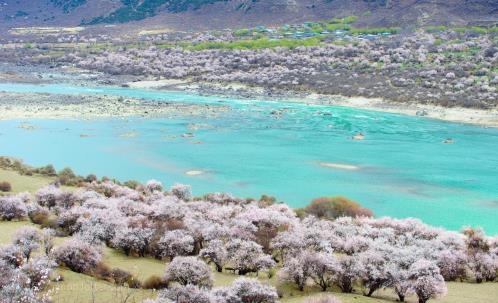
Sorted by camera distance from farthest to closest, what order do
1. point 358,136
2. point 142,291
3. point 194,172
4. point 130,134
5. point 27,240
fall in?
point 358,136, point 130,134, point 194,172, point 27,240, point 142,291

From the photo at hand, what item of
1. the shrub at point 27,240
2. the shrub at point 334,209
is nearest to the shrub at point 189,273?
the shrub at point 27,240

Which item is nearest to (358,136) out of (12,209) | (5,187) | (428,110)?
(428,110)

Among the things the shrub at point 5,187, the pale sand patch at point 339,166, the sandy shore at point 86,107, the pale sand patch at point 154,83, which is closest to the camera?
the shrub at point 5,187

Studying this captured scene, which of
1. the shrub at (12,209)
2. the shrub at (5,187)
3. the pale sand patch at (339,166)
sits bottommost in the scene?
the pale sand patch at (339,166)

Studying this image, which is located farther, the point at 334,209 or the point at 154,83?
the point at 154,83

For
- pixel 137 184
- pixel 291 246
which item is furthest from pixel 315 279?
pixel 137 184

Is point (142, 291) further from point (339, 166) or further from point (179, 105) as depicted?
point (179, 105)

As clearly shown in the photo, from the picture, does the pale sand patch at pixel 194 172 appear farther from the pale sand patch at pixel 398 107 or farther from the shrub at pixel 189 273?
the pale sand patch at pixel 398 107
